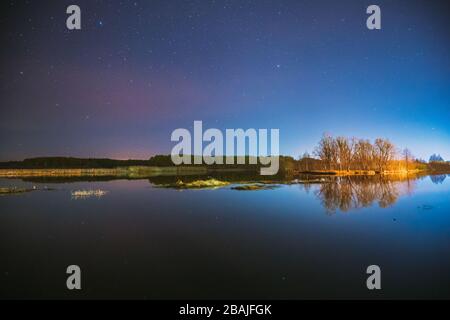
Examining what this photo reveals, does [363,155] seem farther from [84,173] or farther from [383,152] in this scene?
[84,173]

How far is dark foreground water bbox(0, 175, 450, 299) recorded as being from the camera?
8.84 m

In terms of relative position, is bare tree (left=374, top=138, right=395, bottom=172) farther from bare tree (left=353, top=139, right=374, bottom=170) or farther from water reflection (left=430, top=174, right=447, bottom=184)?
water reflection (left=430, top=174, right=447, bottom=184)

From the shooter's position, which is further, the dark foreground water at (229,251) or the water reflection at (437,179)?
the water reflection at (437,179)

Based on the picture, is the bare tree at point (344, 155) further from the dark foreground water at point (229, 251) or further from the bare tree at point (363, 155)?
the dark foreground water at point (229, 251)

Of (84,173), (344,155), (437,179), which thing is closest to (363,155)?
(344,155)

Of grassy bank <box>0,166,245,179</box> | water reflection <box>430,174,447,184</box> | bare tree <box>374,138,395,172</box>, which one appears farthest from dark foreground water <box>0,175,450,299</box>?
bare tree <box>374,138,395,172</box>

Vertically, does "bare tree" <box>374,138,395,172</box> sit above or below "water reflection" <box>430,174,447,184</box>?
above

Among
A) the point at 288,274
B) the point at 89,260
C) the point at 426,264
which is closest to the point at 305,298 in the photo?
the point at 288,274

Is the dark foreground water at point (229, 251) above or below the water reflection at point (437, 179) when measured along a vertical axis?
below

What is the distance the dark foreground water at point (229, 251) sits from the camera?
29.0ft

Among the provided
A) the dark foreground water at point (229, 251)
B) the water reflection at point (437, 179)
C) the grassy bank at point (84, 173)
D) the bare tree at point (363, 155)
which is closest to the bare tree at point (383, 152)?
the bare tree at point (363, 155)

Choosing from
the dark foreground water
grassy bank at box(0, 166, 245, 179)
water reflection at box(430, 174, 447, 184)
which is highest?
grassy bank at box(0, 166, 245, 179)

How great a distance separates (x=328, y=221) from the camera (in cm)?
1620
